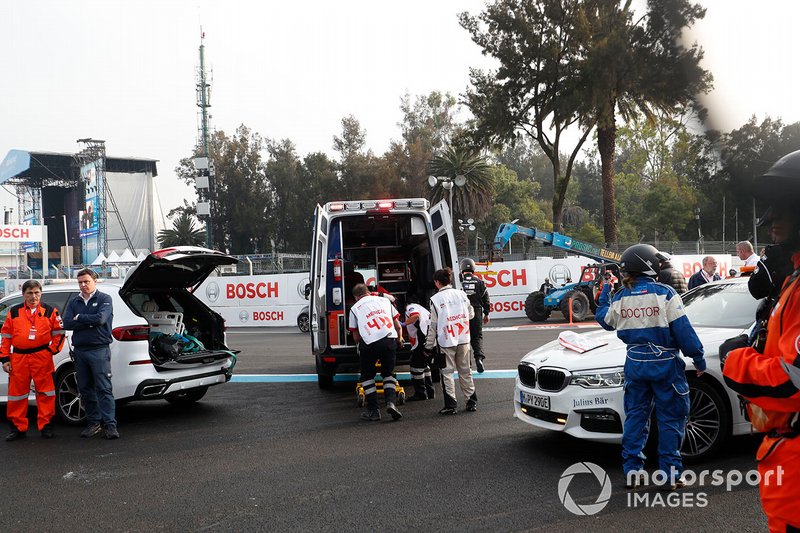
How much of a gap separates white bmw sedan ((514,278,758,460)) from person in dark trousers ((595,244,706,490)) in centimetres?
45

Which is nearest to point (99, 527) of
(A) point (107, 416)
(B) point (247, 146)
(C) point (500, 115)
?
(A) point (107, 416)

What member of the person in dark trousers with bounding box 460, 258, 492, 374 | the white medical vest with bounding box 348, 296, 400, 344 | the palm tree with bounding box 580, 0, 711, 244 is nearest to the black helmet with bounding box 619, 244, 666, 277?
the white medical vest with bounding box 348, 296, 400, 344

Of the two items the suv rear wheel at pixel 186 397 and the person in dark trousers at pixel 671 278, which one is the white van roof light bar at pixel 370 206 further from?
the person in dark trousers at pixel 671 278

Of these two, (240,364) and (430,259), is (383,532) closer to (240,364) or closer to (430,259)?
(430,259)

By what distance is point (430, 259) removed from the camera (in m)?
9.86

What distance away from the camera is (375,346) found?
7582 millimetres

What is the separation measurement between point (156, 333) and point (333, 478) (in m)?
3.95

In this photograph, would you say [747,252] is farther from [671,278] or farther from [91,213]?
[91,213]

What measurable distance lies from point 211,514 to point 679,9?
439 centimetres

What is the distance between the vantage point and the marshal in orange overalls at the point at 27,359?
7.13 metres

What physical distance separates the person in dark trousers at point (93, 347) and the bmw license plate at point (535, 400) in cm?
437

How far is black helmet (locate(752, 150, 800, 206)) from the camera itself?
2.36m

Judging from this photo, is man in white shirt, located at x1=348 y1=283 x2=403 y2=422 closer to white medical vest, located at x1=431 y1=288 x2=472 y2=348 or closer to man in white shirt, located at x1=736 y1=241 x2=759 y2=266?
white medical vest, located at x1=431 y1=288 x2=472 y2=348

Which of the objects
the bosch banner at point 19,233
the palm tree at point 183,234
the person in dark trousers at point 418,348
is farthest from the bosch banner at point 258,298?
the palm tree at point 183,234
